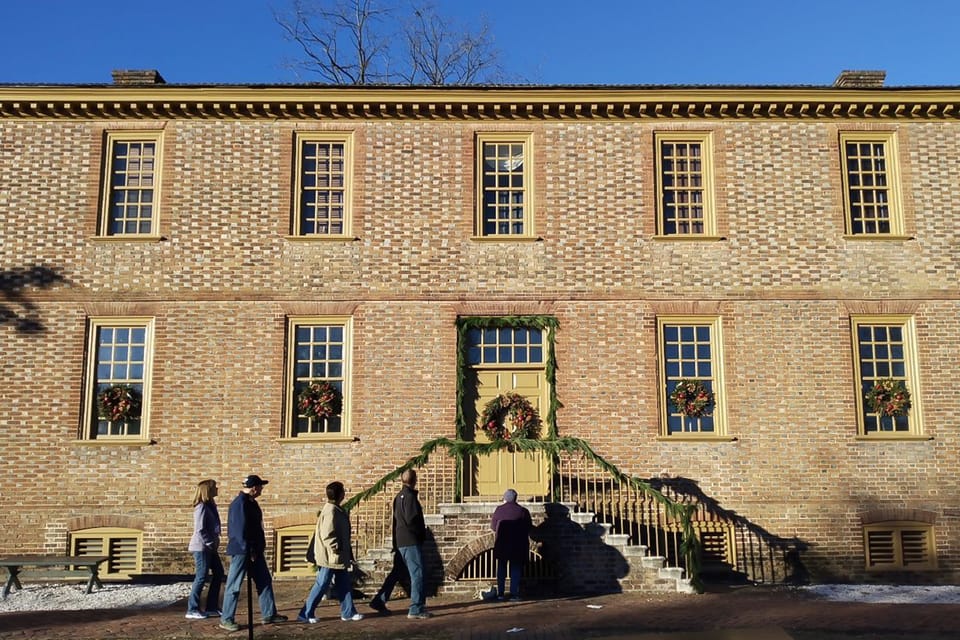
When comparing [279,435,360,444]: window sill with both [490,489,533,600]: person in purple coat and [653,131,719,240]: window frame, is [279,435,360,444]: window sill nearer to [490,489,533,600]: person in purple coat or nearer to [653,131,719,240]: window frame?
[490,489,533,600]: person in purple coat

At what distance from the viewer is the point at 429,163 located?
1706 cm

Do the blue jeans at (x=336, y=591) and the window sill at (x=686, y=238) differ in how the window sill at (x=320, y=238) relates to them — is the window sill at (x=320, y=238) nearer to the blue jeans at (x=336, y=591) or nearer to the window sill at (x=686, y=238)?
the window sill at (x=686, y=238)

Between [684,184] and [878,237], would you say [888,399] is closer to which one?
[878,237]

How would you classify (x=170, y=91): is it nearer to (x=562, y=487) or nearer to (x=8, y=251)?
(x=8, y=251)

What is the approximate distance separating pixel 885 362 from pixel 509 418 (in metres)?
6.48

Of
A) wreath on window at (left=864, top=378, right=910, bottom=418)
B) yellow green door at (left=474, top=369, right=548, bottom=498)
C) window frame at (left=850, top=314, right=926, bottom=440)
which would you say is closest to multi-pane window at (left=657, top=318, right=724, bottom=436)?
yellow green door at (left=474, top=369, right=548, bottom=498)

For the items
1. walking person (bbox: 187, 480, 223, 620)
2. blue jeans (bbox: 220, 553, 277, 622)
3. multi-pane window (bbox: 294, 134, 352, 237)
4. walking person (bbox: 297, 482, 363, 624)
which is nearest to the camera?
blue jeans (bbox: 220, 553, 277, 622)

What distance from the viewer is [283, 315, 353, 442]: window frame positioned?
53.0 ft

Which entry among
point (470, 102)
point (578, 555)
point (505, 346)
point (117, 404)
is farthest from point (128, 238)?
point (578, 555)

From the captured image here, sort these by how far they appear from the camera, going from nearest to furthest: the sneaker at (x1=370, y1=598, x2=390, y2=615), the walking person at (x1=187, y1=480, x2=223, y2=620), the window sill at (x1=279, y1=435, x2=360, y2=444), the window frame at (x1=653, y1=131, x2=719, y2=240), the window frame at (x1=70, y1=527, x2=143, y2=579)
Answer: the walking person at (x1=187, y1=480, x2=223, y2=620)
the sneaker at (x1=370, y1=598, x2=390, y2=615)
the window frame at (x1=70, y1=527, x2=143, y2=579)
the window sill at (x1=279, y1=435, x2=360, y2=444)
the window frame at (x1=653, y1=131, x2=719, y2=240)

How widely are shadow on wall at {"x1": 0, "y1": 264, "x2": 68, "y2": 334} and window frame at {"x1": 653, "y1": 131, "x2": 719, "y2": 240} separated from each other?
10232mm

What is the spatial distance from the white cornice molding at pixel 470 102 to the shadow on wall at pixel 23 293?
278 cm

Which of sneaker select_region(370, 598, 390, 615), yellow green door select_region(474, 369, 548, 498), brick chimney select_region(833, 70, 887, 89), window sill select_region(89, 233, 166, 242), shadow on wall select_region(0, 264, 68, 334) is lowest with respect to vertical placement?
sneaker select_region(370, 598, 390, 615)

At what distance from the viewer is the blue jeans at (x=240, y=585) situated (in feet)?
36.7
